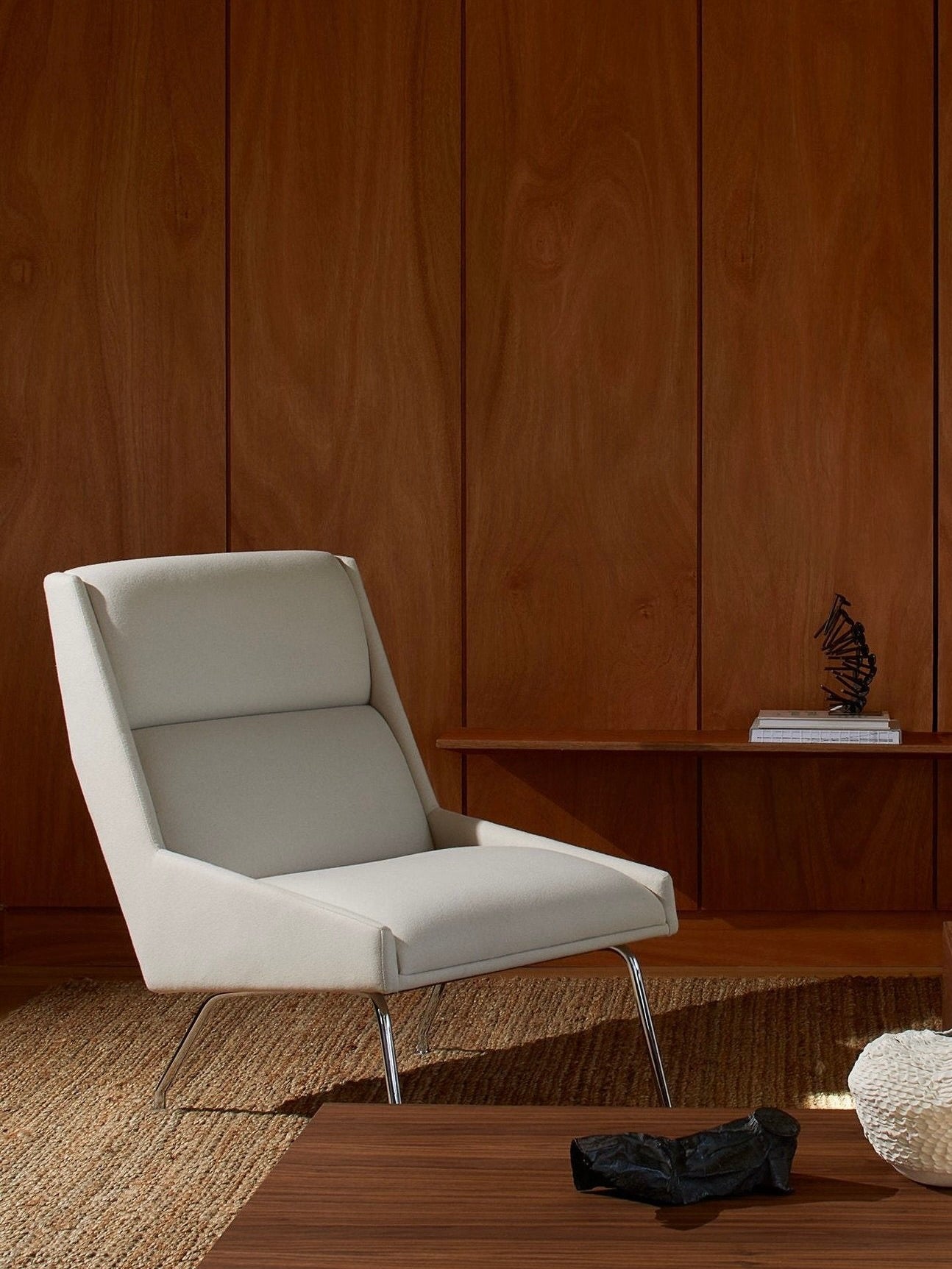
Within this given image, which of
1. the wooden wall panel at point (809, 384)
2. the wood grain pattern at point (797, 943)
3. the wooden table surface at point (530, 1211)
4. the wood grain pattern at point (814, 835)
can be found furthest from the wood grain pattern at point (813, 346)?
the wooden table surface at point (530, 1211)

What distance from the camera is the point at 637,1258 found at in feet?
4.15

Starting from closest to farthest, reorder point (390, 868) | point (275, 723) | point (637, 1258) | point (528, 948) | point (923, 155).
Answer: point (637, 1258)
point (528, 948)
point (390, 868)
point (275, 723)
point (923, 155)

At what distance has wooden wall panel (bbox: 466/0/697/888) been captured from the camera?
3.43 meters

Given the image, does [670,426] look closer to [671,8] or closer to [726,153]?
[726,153]

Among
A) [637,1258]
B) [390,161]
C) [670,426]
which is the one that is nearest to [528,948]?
[637,1258]

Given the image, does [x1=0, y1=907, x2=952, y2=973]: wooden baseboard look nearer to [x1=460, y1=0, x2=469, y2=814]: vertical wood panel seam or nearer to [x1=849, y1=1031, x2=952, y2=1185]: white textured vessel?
[x1=460, y1=0, x2=469, y2=814]: vertical wood panel seam

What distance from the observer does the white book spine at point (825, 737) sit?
10.3 feet

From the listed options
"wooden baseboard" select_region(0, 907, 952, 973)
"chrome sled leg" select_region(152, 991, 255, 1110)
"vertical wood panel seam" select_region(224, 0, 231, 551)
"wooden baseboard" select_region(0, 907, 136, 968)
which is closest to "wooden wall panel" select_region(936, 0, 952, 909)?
"wooden baseboard" select_region(0, 907, 952, 973)

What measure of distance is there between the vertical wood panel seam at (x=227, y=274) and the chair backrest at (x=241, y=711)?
635 millimetres

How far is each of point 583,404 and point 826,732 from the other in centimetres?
95

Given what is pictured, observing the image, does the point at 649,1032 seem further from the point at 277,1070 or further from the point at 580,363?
the point at 580,363

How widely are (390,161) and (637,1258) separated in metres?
2.77

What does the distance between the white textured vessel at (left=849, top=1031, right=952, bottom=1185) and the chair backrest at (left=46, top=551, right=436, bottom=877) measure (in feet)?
4.63

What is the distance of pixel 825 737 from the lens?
315 cm
